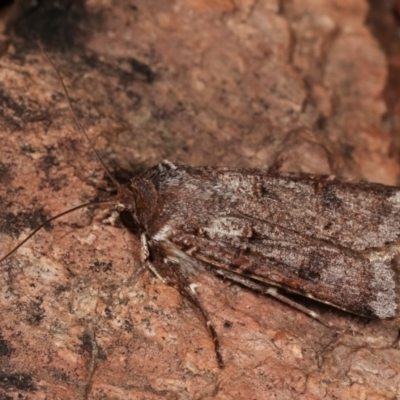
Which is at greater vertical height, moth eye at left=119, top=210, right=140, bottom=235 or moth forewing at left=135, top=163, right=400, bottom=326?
moth forewing at left=135, top=163, right=400, bottom=326

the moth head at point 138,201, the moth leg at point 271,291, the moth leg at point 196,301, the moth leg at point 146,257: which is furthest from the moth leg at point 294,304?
the moth head at point 138,201

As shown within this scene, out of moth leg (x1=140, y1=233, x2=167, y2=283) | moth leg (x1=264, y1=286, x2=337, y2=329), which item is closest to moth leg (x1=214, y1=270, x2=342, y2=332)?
moth leg (x1=264, y1=286, x2=337, y2=329)

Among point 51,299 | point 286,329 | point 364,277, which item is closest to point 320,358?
point 286,329

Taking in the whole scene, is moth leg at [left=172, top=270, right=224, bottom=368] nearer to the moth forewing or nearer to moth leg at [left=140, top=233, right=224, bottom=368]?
moth leg at [left=140, top=233, right=224, bottom=368]

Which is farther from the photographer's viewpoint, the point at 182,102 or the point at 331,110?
the point at 331,110

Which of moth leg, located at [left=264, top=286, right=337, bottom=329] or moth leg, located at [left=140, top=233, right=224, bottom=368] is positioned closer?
moth leg, located at [left=140, top=233, right=224, bottom=368]

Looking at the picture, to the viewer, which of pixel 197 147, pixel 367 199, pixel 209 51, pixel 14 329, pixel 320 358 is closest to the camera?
pixel 14 329

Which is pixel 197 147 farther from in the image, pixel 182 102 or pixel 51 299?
pixel 51 299
